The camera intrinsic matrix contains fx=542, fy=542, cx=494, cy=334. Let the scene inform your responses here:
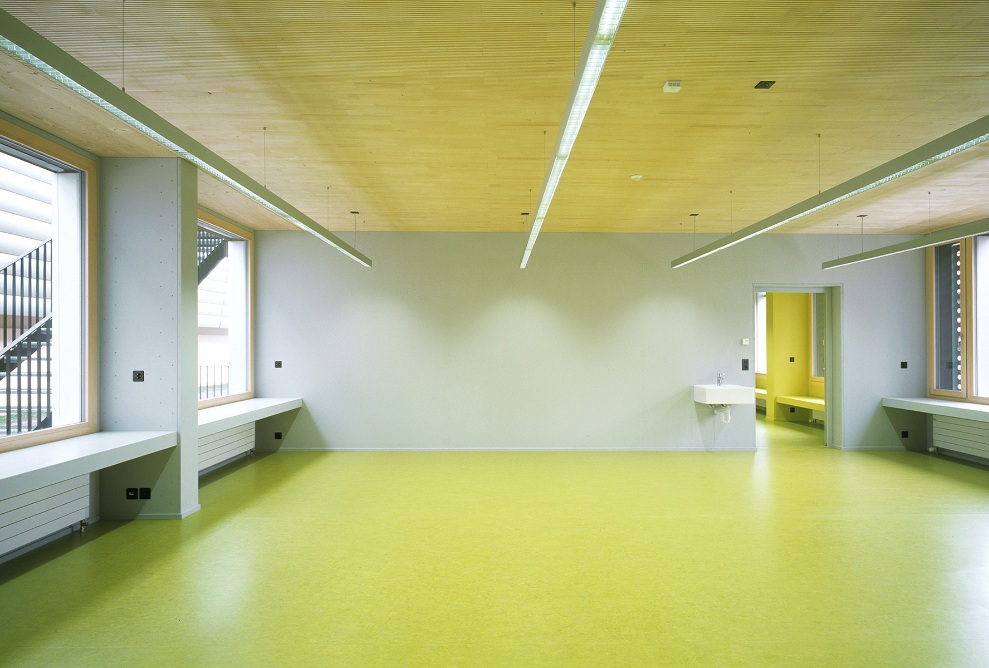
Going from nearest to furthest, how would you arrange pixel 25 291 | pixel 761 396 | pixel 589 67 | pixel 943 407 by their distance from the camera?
pixel 589 67, pixel 25 291, pixel 943 407, pixel 761 396

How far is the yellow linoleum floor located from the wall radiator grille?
1309 millimetres

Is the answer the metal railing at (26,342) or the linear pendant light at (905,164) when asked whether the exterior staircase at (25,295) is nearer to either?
the metal railing at (26,342)

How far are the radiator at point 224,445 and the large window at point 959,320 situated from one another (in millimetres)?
9196

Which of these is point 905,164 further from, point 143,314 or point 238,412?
point 238,412

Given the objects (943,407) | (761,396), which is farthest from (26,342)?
(761,396)

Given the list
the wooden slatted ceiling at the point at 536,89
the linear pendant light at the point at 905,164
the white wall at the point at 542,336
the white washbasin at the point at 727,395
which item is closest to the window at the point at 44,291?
the wooden slatted ceiling at the point at 536,89

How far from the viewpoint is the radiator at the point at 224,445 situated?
5.91 metres

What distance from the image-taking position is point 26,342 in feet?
13.0

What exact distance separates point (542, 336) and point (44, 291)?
5349mm

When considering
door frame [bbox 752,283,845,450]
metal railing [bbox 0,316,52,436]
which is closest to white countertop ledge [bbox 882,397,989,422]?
door frame [bbox 752,283,845,450]

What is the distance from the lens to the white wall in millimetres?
7477

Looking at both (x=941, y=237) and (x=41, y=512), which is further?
(x=941, y=237)

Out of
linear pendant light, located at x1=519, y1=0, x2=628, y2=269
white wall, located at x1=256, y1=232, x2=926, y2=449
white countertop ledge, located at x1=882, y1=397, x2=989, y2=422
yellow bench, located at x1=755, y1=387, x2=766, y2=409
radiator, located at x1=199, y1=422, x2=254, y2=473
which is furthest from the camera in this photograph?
yellow bench, located at x1=755, y1=387, x2=766, y2=409

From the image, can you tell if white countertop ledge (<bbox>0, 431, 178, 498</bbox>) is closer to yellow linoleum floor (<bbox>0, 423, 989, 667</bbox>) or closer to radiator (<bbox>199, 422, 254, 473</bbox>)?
yellow linoleum floor (<bbox>0, 423, 989, 667</bbox>)
